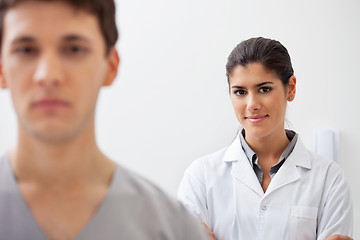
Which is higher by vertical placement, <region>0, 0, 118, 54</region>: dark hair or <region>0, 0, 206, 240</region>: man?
<region>0, 0, 118, 54</region>: dark hair

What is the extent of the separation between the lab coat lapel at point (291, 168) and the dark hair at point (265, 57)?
0.68 ft

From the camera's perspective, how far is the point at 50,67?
49 cm

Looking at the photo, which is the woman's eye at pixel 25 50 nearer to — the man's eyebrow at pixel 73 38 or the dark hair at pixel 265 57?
the man's eyebrow at pixel 73 38

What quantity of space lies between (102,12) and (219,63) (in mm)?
1190

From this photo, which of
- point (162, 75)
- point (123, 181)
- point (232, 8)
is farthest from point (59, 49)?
point (232, 8)

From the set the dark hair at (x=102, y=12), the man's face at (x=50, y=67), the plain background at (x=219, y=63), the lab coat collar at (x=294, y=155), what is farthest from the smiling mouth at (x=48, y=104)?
the plain background at (x=219, y=63)

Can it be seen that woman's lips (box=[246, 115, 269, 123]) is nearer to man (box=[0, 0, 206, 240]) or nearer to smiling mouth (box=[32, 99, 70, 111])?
man (box=[0, 0, 206, 240])

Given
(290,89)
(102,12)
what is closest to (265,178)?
(290,89)

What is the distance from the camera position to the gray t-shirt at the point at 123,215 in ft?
1.72

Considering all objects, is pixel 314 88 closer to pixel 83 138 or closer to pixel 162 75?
pixel 162 75

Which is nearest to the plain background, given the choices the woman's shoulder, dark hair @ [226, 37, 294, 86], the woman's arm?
the woman's shoulder

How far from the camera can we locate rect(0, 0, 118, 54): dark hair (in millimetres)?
527

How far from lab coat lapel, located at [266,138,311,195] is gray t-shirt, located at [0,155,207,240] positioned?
2.03 feet

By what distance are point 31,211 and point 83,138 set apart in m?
0.11
